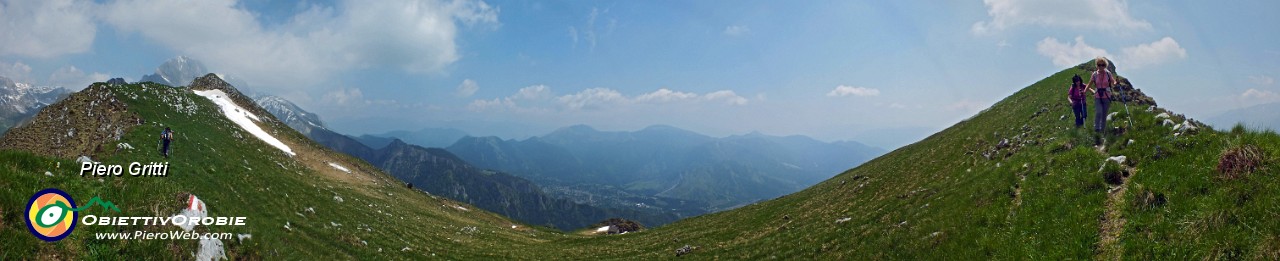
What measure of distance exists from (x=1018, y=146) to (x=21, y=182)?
1545 inches

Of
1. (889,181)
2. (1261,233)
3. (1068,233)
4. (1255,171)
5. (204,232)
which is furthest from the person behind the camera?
(889,181)

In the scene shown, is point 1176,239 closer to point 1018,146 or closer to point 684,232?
point 1018,146

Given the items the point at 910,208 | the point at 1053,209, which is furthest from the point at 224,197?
the point at 1053,209

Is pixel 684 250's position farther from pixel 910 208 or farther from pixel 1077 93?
pixel 1077 93

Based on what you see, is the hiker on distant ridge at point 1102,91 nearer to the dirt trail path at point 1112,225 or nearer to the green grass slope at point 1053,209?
the green grass slope at point 1053,209

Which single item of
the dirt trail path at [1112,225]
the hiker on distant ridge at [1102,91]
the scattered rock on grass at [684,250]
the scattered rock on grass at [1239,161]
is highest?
the hiker on distant ridge at [1102,91]

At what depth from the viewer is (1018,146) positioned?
27.8 m

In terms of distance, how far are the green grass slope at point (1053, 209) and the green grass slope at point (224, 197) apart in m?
12.1

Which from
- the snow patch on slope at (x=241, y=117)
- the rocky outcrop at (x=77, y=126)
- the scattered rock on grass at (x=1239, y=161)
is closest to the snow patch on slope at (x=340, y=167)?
the snow patch on slope at (x=241, y=117)

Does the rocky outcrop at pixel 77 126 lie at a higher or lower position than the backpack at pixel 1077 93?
higher

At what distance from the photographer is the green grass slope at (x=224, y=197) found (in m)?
A: 12.4

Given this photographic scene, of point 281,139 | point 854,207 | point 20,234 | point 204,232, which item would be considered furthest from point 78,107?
point 854,207

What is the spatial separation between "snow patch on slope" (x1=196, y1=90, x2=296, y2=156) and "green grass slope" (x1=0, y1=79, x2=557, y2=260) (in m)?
2.70

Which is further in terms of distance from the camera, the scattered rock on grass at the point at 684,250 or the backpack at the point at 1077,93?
the scattered rock on grass at the point at 684,250
